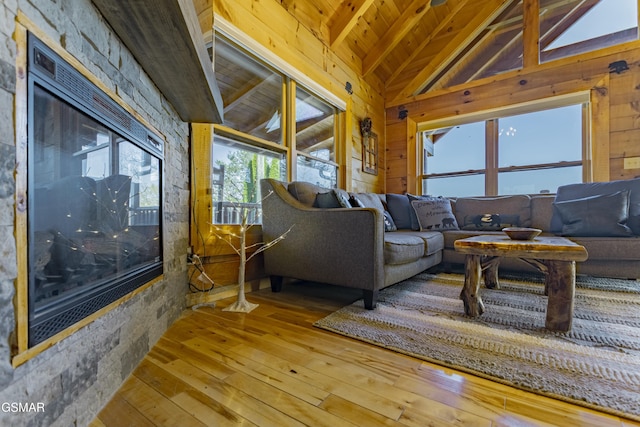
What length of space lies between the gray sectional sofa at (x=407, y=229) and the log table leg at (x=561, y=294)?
815 millimetres

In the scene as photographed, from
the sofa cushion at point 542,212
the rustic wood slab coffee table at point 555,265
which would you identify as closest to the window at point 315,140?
the rustic wood slab coffee table at point 555,265

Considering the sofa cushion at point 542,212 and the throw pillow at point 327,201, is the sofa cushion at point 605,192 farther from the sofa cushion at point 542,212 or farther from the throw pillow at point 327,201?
the throw pillow at point 327,201

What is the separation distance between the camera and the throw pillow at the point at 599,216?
2352mm

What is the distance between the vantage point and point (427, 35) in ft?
14.1

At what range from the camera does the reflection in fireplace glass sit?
→ 27.0 inches

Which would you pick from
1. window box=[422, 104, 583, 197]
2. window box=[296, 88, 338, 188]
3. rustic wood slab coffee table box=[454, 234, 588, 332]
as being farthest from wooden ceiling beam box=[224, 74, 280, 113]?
window box=[422, 104, 583, 197]

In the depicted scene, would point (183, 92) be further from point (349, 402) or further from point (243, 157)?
point (349, 402)

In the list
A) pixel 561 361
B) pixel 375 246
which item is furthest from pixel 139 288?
pixel 561 361

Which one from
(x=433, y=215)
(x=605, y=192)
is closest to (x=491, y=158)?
(x=605, y=192)

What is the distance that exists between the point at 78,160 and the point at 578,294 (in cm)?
302

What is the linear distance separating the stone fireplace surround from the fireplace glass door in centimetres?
6

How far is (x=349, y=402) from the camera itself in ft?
3.02

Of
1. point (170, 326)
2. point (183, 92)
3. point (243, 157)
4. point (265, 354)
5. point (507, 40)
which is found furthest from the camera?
point (507, 40)

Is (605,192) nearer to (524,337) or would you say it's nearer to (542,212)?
(542,212)
